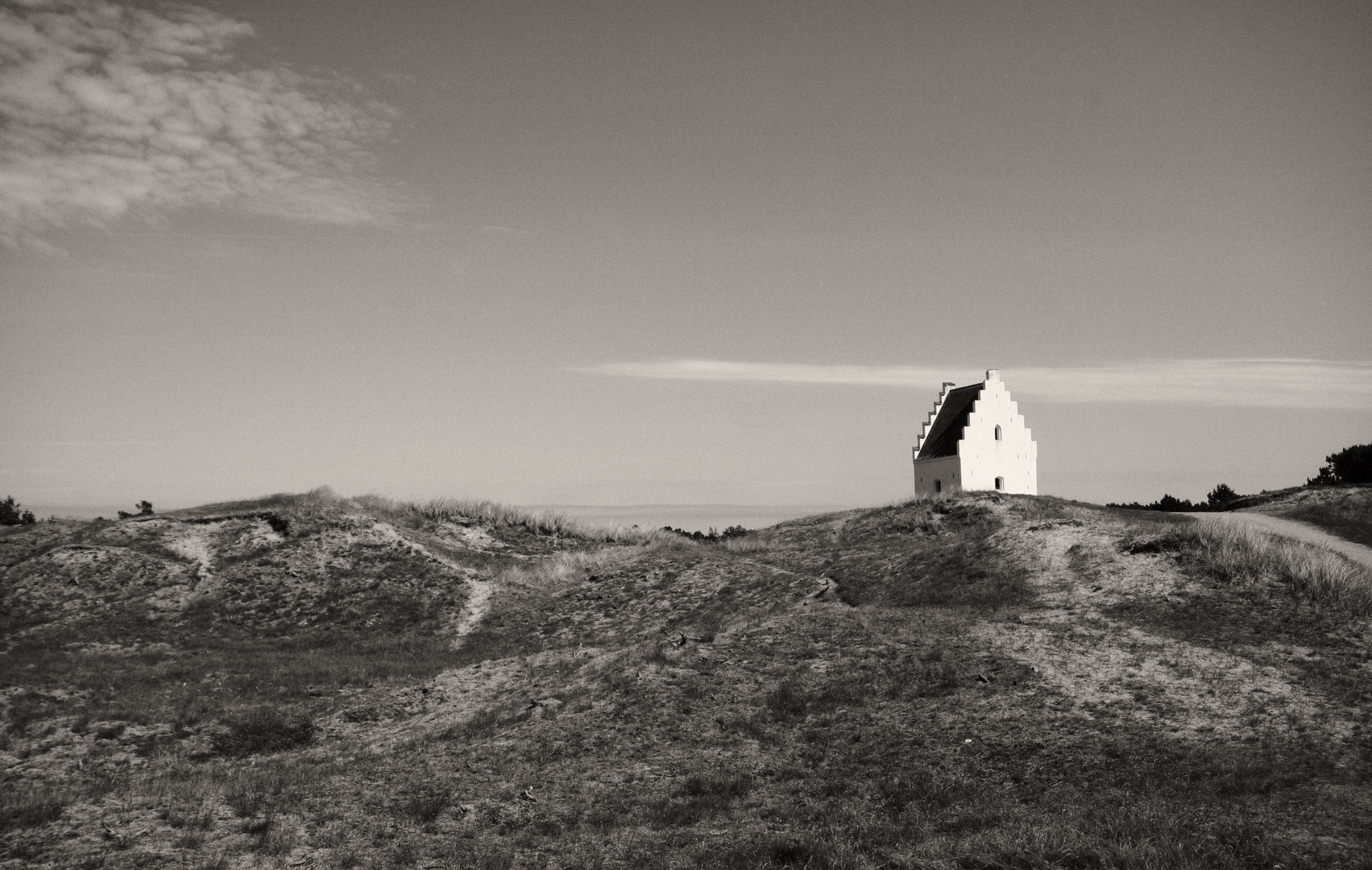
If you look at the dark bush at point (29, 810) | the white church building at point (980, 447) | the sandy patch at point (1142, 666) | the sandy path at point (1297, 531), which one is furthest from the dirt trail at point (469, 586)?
the white church building at point (980, 447)

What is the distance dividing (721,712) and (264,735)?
9.46 meters

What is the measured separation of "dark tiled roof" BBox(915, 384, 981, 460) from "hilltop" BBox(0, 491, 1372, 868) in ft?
80.8

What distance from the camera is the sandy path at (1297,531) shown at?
26.0 m

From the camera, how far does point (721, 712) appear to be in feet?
49.4

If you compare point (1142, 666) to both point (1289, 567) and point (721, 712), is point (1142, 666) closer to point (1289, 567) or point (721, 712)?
point (1289, 567)

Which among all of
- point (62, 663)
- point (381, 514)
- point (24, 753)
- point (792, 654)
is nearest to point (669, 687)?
point (792, 654)

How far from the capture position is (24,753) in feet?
55.5

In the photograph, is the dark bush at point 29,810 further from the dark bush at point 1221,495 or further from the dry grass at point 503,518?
the dark bush at point 1221,495

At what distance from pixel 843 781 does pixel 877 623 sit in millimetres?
6996

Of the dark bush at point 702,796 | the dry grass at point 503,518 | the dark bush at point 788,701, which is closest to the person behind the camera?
the dark bush at point 702,796

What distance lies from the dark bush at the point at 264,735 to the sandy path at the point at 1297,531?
25.6 m

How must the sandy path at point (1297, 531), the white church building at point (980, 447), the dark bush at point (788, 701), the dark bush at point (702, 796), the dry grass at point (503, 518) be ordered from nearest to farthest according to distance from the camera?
the dark bush at point (702, 796) < the dark bush at point (788, 701) < the sandy path at point (1297, 531) < the dry grass at point (503, 518) < the white church building at point (980, 447)

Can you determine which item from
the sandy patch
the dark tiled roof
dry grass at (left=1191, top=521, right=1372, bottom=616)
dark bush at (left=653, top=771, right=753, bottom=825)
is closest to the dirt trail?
dark bush at (left=653, top=771, right=753, bottom=825)

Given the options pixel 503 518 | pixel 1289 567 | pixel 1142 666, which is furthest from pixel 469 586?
pixel 1289 567
